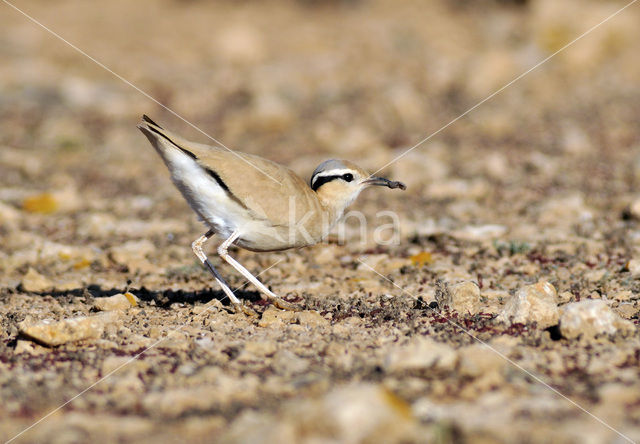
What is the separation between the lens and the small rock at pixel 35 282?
644 centimetres

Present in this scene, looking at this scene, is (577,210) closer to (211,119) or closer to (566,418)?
(566,418)

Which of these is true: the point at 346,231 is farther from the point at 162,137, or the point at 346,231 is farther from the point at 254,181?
the point at 162,137

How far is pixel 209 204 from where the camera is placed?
5641mm

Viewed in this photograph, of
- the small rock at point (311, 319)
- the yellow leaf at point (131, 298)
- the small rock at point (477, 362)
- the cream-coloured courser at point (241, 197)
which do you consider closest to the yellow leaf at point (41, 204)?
the yellow leaf at point (131, 298)

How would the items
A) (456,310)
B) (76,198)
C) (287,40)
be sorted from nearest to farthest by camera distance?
1. (456,310)
2. (76,198)
3. (287,40)

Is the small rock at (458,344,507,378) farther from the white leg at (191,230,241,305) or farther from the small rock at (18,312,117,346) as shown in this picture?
the small rock at (18,312,117,346)

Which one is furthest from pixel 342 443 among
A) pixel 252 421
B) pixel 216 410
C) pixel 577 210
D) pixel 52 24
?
pixel 52 24

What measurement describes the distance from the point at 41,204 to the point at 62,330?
15.4ft

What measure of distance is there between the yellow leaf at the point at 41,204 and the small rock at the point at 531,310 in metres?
6.14

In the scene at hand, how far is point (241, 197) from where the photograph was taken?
18.4ft

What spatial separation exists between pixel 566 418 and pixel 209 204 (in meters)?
3.12

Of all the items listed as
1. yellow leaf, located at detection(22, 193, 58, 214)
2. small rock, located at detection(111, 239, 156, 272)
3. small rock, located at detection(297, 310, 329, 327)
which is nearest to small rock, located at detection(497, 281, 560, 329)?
small rock, located at detection(297, 310, 329, 327)

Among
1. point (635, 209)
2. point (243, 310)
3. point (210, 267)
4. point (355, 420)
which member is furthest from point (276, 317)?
point (635, 209)

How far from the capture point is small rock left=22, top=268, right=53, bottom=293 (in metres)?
6.44
